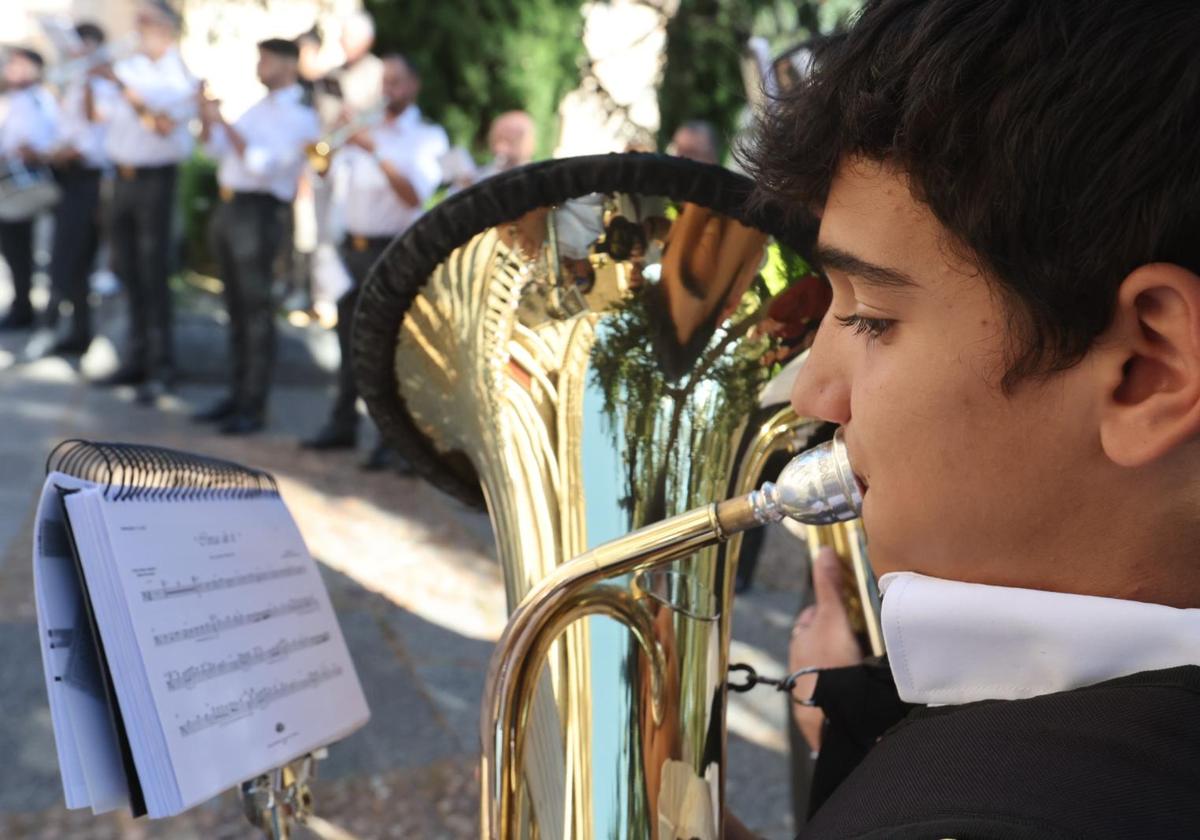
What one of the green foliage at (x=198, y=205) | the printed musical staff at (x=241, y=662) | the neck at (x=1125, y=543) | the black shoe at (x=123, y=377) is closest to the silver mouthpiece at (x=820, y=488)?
the neck at (x=1125, y=543)

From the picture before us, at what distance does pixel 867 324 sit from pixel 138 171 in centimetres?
550

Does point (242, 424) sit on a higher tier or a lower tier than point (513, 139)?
lower

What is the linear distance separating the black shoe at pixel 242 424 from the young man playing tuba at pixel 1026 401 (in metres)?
4.81

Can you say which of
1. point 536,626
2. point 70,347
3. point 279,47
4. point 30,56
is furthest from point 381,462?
point 536,626

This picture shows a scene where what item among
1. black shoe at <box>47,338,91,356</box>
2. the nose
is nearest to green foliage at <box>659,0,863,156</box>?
the nose

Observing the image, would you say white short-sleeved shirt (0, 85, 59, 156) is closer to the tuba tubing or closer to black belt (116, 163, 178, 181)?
black belt (116, 163, 178, 181)

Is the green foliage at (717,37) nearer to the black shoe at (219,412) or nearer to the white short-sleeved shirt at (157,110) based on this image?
the black shoe at (219,412)

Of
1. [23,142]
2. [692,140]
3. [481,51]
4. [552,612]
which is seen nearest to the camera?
[552,612]

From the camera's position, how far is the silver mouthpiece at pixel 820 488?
857 mm

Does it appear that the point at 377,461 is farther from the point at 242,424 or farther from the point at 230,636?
the point at 230,636

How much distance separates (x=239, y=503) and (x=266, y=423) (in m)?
4.61

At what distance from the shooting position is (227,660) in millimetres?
1020

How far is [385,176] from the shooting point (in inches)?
198

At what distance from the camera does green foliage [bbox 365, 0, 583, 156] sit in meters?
7.83
